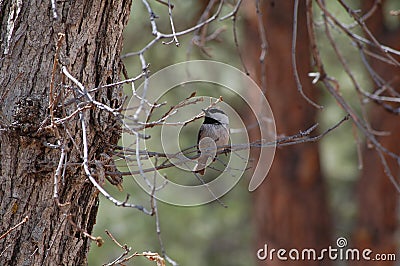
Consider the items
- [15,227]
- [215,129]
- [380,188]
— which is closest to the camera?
[15,227]

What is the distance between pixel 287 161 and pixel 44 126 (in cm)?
412

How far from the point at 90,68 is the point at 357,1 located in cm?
473

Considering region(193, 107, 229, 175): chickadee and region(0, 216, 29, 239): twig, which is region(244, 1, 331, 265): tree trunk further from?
region(0, 216, 29, 239): twig

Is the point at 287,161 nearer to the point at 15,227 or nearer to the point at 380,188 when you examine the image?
the point at 380,188

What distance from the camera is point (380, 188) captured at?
18.7 ft

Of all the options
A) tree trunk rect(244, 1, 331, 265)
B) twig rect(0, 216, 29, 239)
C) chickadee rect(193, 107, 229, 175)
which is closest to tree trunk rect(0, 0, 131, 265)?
twig rect(0, 216, 29, 239)

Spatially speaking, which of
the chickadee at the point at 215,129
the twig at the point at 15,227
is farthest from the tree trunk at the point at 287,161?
the twig at the point at 15,227

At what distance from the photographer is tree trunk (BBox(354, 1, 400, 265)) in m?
5.57

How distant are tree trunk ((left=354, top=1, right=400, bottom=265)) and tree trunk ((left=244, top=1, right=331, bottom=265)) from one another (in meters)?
0.42

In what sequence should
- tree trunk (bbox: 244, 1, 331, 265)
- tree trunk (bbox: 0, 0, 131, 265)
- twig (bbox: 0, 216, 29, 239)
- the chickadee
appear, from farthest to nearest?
tree trunk (bbox: 244, 1, 331, 265)
the chickadee
tree trunk (bbox: 0, 0, 131, 265)
twig (bbox: 0, 216, 29, 239)

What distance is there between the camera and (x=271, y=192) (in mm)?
5895

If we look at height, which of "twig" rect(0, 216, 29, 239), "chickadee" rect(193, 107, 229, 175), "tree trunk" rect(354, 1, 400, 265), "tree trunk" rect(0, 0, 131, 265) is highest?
"tree trunk" rect(354, 1, 400, 265)

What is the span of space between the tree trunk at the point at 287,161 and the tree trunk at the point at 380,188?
0.42m

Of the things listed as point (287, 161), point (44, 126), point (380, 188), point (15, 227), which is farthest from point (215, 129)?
point (380, 188)
